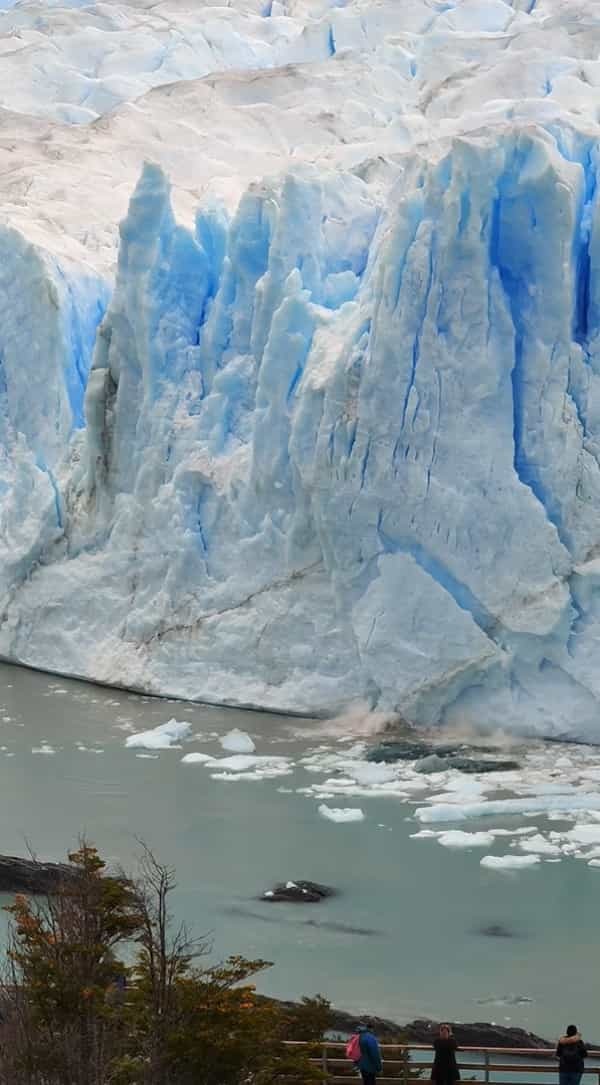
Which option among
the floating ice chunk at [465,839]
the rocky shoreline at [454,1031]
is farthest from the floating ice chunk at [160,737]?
the rocky shoreline at [454,1031]

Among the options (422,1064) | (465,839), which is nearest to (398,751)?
(465,839)

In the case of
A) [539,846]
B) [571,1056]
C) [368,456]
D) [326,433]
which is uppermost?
[326,433]

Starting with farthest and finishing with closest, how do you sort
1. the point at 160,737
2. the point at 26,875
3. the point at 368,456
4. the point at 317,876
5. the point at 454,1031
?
the point at 368,456 < the point at 160,737 < the point at 317,876 < the point at 26,875 < the point at 454,1031

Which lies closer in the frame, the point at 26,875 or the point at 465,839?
the point at 26,875

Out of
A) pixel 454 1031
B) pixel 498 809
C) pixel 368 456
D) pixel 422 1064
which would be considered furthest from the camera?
pixel 368 456

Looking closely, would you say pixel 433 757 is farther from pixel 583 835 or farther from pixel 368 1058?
pixel 368 1058

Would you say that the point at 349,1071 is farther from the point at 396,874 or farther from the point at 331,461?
the point at 331,461
